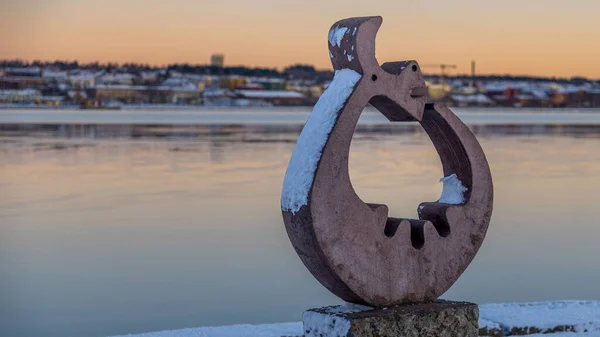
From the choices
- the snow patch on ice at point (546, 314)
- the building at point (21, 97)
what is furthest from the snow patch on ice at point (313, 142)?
the building at point (21, 97)

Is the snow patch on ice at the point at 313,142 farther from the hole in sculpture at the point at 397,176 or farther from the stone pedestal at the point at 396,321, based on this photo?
the hole in sculpture at the point at 397,176

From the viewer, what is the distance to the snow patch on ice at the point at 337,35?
239 inches

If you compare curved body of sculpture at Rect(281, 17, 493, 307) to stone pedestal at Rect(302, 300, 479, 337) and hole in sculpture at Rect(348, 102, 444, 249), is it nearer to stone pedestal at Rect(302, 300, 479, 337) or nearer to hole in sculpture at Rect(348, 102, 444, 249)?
stone pedestal at Rect(302, 300, 479, 337)

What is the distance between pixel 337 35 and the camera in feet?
20.0

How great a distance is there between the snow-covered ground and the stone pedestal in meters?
1.40

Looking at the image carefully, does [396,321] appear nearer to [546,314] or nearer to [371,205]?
[371,205]

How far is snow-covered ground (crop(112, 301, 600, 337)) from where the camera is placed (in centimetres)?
755

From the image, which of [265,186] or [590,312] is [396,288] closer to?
[590,312]

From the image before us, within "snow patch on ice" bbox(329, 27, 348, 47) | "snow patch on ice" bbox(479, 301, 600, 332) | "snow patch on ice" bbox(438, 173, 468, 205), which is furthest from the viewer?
"snow patch on ice" bbox(479, 301, 600, 332)

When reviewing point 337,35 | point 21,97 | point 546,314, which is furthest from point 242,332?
point 21,97

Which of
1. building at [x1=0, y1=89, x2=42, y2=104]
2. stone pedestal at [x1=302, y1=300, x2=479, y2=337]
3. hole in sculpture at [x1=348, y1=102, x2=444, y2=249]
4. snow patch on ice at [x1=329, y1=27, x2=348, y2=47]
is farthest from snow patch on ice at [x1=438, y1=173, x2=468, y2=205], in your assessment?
building at [x1=0, y1=89, x2=42, y2=104]

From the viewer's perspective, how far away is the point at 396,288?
20.3 ft

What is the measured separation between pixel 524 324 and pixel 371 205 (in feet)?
7.84

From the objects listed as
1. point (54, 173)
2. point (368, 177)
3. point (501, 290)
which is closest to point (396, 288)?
point (501, 290)
